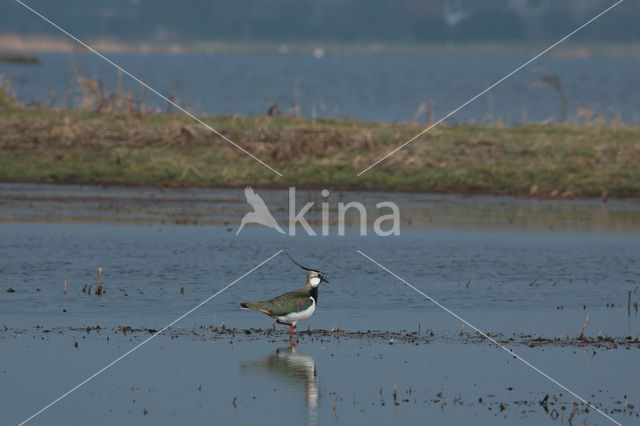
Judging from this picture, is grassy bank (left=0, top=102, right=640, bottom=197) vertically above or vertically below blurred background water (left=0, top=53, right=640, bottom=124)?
below

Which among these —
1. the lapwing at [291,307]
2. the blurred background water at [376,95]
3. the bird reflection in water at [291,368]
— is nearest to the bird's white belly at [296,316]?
the lapwing at [291,307]

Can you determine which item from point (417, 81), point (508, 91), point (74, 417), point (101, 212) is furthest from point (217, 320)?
point (417, 81)

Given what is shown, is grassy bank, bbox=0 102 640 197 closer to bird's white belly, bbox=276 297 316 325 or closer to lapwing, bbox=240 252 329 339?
lapwing, bbox=240 252 329 339

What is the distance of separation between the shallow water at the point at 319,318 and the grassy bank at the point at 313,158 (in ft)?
13.8

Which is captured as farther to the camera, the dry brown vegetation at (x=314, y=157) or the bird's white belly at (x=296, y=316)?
the dry brown vegetation at (x=314, y=157)

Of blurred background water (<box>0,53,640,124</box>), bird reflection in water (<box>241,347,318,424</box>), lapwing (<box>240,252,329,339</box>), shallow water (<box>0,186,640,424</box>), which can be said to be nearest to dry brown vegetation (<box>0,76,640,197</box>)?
shallow water (<box>0,186,640,424</box>)

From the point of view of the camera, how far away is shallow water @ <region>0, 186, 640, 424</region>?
962cm

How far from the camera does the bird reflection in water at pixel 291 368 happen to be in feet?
33.0

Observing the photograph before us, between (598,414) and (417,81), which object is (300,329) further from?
(417,81)

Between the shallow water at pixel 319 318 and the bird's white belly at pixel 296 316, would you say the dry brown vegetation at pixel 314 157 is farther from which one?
the bird's white belly at pixel 296 316

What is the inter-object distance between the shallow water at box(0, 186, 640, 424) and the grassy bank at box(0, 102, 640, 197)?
4208 millimetres

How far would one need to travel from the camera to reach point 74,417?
9.11 metres


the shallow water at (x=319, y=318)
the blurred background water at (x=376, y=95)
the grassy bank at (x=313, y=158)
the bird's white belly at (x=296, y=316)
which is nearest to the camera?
the shallow water at (x=319, y=318)

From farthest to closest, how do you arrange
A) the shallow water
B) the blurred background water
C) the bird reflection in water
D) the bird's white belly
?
1. the blurred background water
2. the bird's white belly
3. the bird reflection in water
4. the shallow water
